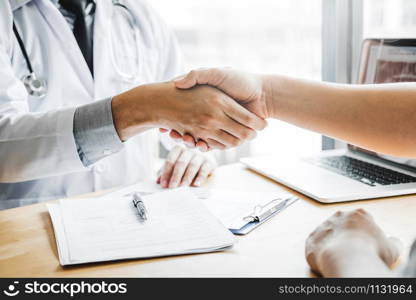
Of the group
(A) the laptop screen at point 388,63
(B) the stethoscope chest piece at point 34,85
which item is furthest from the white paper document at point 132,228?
(A) the laptop screen at point 388,63

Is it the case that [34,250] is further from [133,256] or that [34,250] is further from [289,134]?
[289,134]

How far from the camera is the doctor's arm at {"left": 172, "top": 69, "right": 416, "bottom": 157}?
90 centimetres

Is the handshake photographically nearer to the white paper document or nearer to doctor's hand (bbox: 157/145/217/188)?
doctor's hand (bbox: 157/145/217/188)

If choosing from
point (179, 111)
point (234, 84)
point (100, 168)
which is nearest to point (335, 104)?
point (234, 84)

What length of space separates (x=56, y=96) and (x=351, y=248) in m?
0.92

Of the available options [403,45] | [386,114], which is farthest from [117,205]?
[403,45]

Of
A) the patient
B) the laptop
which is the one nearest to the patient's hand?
the patient

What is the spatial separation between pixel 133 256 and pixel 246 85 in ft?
1.75

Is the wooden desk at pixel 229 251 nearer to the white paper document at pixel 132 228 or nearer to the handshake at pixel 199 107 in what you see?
the white paper document at pixel 132 228

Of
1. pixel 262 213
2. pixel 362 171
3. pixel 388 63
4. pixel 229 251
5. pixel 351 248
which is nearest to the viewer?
pixel 351 248

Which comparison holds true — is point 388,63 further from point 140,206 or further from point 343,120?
point 140,206

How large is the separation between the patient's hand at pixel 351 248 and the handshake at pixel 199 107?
16.8 inches

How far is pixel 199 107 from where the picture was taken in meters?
1.10

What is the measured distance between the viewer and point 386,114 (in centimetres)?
91
